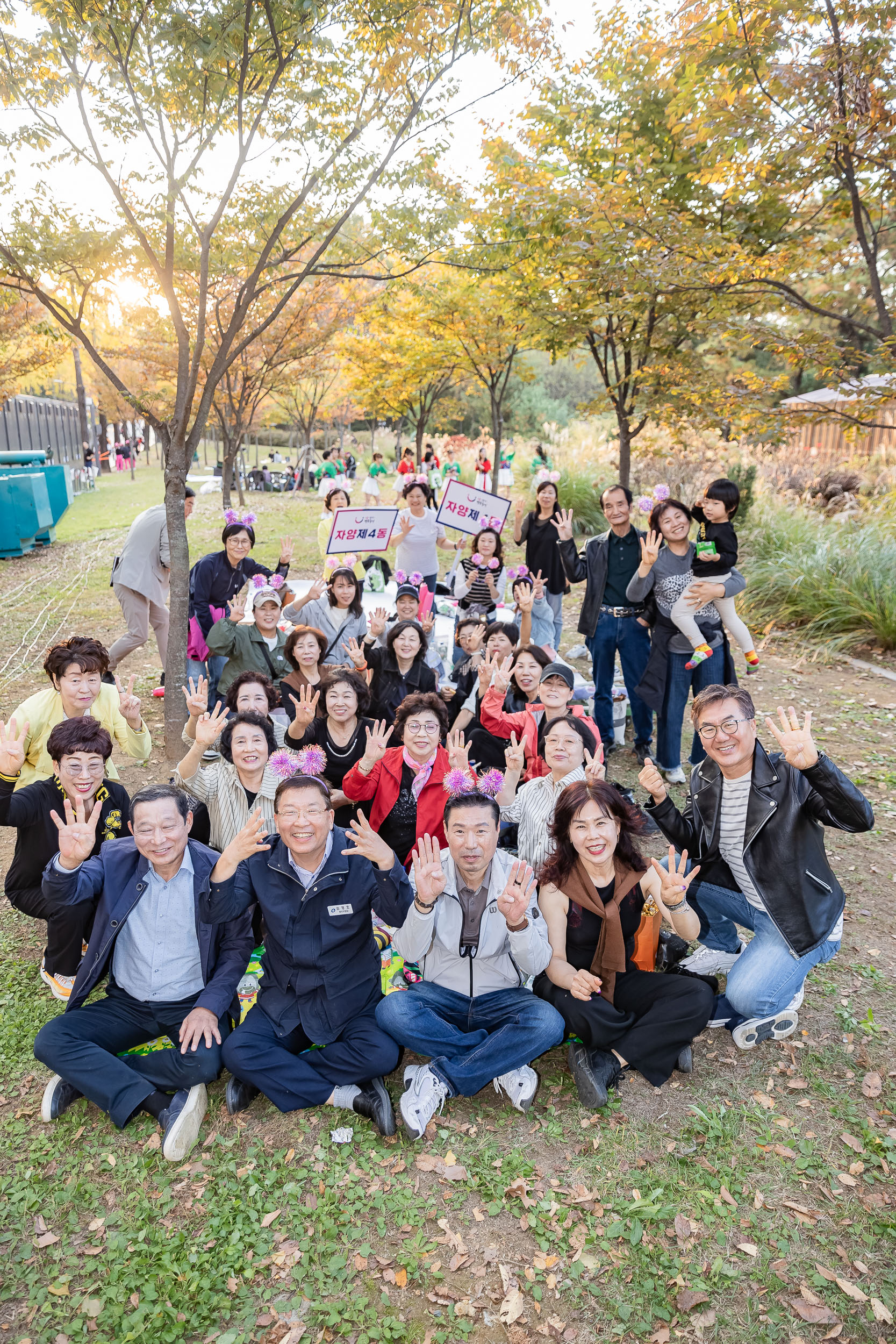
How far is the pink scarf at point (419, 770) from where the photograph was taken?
4.41 meters

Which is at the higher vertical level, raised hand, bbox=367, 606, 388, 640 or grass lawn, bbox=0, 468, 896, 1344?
raised hand, bbox=367, 606, 388, 640

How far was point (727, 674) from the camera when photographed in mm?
5746

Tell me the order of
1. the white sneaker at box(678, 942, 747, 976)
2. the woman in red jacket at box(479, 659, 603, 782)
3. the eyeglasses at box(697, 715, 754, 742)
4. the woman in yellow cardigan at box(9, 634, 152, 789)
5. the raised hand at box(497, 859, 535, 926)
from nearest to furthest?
1. the raised hand at box(497, 859, 535, 926)
2. the eyeglasses at box(697, 715, 754, 742)
3. the white sneaker at box(678, 942, 747, 976)
4. the woman in yellow cardigan at box(9, 634, 152, 789)
5. the woman in red jacket at box(479, 659, 603, 782)

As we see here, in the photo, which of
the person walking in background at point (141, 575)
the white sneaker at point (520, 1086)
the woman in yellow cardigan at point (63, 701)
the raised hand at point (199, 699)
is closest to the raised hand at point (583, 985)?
the white sneaker at point (520, 1086)

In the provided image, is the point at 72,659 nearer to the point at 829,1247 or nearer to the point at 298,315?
the point at 829,1247

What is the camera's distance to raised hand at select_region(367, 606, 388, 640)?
606cm

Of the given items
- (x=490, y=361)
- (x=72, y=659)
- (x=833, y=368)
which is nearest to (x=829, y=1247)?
(x=72, y=659)

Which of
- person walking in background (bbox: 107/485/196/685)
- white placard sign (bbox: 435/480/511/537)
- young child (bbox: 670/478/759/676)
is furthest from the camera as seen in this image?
white placard sign (bbox: 435/480/511/537)

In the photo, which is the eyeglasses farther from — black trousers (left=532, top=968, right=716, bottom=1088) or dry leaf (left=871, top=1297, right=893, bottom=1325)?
dry leaf (left=871, top=1297, right=893, bottom=1325)

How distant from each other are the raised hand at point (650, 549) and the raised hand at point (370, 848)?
3.17m

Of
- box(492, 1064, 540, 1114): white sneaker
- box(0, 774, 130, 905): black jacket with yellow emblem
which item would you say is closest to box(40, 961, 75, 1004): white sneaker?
box(0, 774, 130, 905): black jacket with yellow emblem

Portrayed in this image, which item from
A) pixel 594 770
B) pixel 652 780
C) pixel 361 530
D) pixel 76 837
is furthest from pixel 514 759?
pixel 361 530

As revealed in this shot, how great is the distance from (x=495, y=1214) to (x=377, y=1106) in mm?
617

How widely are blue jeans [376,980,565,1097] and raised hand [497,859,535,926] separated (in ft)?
1.49
